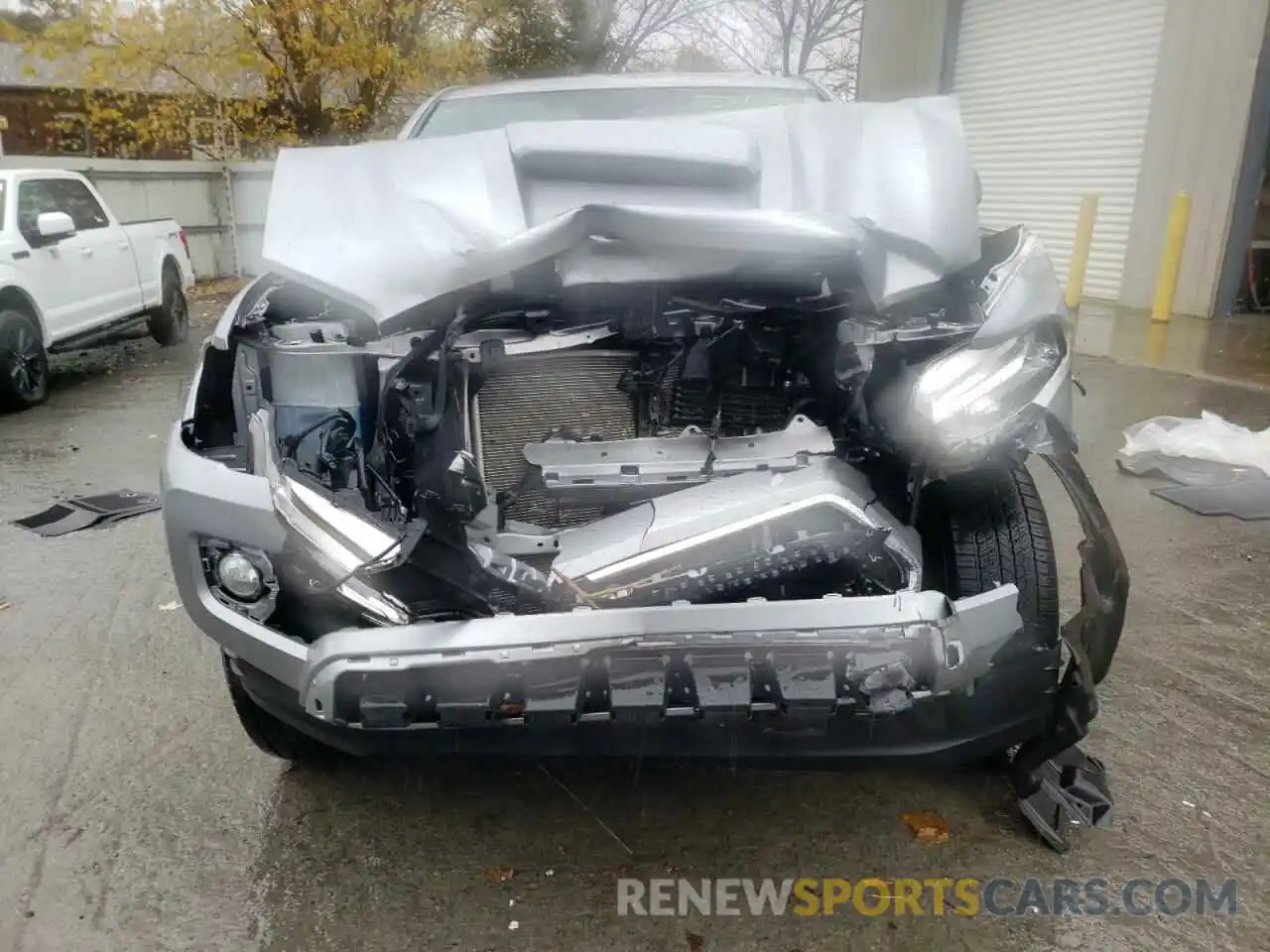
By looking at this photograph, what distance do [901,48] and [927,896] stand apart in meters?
13.1

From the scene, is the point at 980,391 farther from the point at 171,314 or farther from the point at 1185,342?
the point at 171,314

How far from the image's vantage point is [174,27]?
13.1 metres

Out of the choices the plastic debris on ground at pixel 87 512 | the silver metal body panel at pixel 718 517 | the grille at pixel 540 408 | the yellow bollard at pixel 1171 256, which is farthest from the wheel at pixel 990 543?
the yellow bollard at pixel 1171 256

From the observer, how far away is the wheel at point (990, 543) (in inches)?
89.5

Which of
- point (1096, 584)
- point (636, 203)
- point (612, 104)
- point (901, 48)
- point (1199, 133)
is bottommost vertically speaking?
point (1096, 584)

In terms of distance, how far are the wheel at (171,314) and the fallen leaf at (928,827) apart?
8632 millimetres

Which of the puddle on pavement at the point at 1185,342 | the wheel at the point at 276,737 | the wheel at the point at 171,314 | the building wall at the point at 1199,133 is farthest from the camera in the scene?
the wheel at the point at 171,314

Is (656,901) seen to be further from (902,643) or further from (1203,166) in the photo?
(1203,166)

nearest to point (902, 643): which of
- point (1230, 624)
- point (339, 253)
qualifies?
point (339, 253)

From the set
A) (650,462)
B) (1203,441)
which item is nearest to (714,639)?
(650,462)

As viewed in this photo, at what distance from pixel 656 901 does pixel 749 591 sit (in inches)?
28.9

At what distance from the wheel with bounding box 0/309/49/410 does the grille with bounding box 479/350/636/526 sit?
5765 mm

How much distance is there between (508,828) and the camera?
2.46m

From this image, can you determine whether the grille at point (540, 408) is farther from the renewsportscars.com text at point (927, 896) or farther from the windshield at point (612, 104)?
the windshield at point (612, 104)
